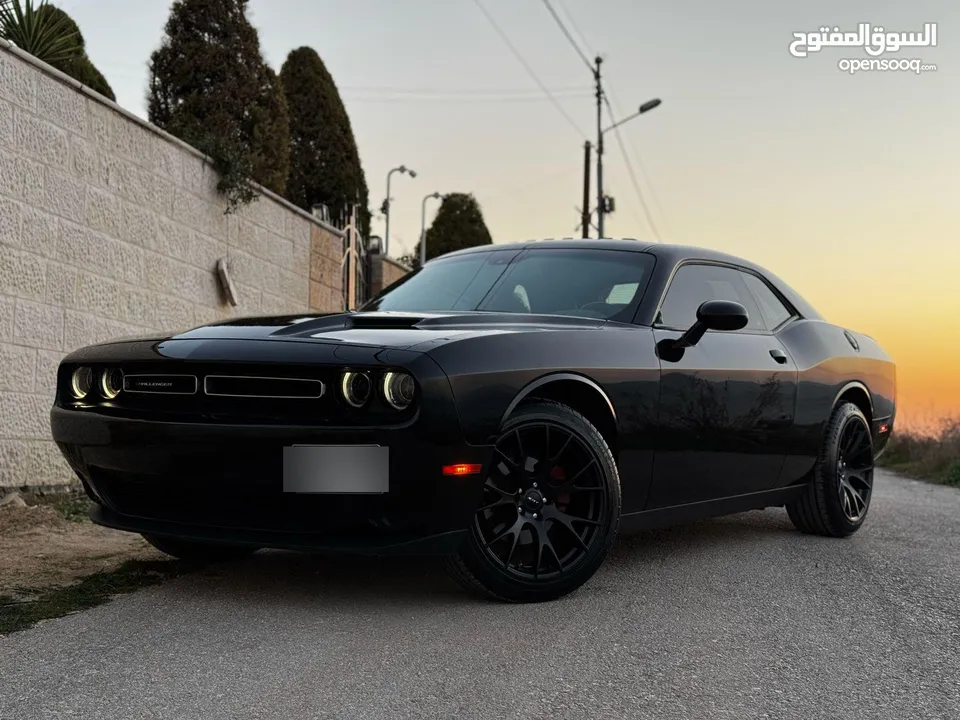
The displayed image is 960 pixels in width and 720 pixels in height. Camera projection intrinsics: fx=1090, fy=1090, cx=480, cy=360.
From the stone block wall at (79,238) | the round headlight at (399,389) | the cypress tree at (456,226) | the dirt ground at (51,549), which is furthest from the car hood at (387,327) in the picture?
→ the cypress tree at (456,226)

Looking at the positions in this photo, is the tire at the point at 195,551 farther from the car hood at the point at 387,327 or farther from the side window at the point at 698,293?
the side window at the point at 698,293

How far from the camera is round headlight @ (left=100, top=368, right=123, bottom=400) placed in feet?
13.4

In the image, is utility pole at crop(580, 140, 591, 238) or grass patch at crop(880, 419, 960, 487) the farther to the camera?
utility pole at crop(580, 140, 591, 238)

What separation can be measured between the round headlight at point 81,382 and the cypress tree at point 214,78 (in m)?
6.86

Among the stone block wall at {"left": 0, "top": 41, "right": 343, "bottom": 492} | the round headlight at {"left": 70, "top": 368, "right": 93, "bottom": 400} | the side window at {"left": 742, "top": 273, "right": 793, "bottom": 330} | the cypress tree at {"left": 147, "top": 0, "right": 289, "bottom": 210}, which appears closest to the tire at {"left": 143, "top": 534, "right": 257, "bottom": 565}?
the round headlight at {"left": 70, "top": 368, "right": 93, "bottom": 400}

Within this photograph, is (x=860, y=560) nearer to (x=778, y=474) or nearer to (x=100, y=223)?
(x=778, y=474)

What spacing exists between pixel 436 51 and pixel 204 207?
7.05 m

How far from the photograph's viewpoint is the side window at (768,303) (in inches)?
228

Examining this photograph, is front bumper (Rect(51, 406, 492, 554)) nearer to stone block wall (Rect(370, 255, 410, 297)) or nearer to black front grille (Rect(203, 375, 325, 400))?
black front grille (Rect(203, 375, 325, 400))

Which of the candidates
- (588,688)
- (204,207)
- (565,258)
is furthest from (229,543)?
(204,207)

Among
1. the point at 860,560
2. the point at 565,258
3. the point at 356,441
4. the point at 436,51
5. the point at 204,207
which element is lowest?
the point at 860,560

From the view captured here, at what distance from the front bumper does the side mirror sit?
4.70 ft

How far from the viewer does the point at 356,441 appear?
3602 millimetres

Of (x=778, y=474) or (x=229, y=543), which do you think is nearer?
(x=229, y=543)
